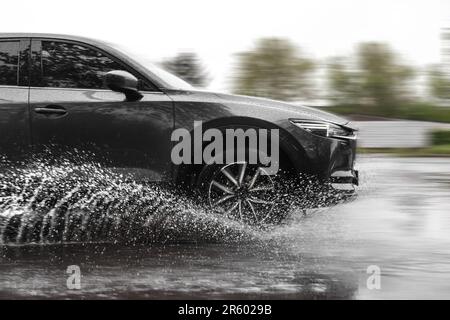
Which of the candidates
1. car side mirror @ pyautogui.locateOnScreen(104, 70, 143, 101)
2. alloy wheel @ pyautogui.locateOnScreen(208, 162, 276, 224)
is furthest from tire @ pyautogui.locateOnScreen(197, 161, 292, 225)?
car side mirror @ pyautogui.locateOnScreen(104, 70, 143, 101)

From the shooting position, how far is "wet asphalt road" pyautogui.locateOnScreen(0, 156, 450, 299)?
17.3 feet

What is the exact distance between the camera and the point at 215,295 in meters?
5.15

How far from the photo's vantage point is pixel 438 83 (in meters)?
37.8

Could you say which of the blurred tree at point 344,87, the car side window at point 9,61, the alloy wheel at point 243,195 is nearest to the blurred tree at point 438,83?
the blurred tree at point 344,87

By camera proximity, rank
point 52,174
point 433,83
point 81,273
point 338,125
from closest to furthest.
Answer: point 81,273, point 52,174, point 338,125, point 433,83

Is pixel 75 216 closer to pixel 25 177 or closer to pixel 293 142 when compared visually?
pixel 25 177

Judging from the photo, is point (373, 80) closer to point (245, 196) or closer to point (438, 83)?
point (438, 83)

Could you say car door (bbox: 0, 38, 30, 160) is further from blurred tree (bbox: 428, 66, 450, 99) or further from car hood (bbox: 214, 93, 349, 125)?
blurred tree (bbox: 428, 66, 450, 99)

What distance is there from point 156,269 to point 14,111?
1919 millimetres

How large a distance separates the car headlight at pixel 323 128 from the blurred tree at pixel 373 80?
32.2 metres

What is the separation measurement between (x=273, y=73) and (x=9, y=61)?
3503cm

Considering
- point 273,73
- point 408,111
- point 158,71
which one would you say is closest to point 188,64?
point 273,73
